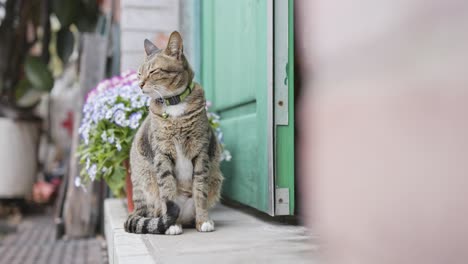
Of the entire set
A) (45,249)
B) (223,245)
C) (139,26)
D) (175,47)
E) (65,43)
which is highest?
(65,43)

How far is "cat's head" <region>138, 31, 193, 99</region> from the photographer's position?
137 cm

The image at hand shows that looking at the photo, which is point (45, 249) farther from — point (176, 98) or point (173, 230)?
point (176, 98)

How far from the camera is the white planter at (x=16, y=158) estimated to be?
3547 millimetres

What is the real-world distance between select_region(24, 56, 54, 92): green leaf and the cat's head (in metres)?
2.17

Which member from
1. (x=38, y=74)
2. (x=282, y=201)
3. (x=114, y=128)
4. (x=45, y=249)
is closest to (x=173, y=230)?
(x=282, y=201)

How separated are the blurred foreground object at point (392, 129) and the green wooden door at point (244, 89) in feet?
4.09

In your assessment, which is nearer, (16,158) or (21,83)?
(16,158)

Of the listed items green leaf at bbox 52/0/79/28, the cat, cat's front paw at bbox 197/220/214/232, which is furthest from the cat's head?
green leaf at bbox 52/0/79/28

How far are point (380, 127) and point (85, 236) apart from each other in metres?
2.72

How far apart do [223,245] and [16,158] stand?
2.90m

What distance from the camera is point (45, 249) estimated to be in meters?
2.46

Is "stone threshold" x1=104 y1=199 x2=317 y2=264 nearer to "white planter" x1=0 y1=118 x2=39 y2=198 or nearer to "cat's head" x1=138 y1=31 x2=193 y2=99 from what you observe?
"cat's head" x1=138 y1=31 x2=193 y2=99

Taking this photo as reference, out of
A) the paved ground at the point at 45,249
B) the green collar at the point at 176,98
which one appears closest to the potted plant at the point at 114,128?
the green collar at the point at 176,98

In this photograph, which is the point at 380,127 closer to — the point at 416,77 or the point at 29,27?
the point at 416,77
